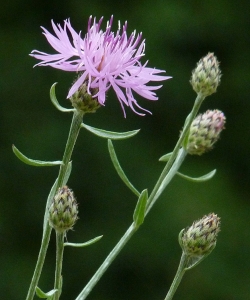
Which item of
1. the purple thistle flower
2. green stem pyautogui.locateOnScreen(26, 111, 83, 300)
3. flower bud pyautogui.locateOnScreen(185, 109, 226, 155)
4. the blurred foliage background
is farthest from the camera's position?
the blurred foliage background

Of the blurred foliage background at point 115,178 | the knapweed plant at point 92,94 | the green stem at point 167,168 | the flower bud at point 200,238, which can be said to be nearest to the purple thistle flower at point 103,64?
the knapweed plant at point 92,94

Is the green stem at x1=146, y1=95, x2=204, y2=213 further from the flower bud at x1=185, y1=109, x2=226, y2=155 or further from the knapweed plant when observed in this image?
the flower bud at x1=185, y1=109, x2=226, y2=155

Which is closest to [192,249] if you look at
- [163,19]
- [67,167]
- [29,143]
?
[67,167]

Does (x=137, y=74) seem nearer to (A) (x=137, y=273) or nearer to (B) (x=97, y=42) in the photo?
(B) (x=97, y=42)

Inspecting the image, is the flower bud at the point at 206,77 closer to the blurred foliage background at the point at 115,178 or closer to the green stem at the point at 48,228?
A: the green stem at the point at 48,228

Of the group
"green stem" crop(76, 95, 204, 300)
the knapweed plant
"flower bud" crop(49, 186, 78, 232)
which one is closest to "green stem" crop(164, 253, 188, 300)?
the knapweed plant

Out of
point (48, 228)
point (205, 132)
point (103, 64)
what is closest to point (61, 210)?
point (48, 228)

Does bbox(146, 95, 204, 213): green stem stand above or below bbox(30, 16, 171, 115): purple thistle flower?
below
